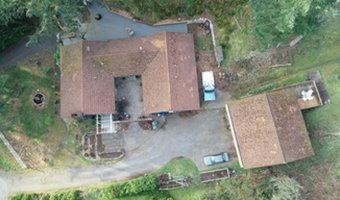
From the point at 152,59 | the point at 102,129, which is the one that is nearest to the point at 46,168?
the point at 102,129

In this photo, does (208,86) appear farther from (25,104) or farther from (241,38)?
(25,104)

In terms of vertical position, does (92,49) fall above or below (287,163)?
above

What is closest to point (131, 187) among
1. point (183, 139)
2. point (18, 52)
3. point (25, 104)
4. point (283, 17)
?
point (183, 139)

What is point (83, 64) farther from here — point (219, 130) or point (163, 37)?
point (219, 130)

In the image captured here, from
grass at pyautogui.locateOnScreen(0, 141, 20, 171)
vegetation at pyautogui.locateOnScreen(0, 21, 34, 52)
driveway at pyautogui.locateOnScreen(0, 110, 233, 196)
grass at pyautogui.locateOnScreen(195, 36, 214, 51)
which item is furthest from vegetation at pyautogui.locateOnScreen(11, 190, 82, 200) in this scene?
grass at pyautogui.locateOnScreen(195, 36, 214, 51)

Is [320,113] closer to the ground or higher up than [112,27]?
closer to the ground

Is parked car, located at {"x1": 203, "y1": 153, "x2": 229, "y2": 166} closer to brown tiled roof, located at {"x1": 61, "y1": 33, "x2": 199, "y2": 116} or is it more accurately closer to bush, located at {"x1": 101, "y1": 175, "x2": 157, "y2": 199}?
brown tiled roof, located at {"x1": 61, "y1": 33, "x2": 199, "y2": 116}

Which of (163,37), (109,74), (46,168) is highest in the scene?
(163,37)
